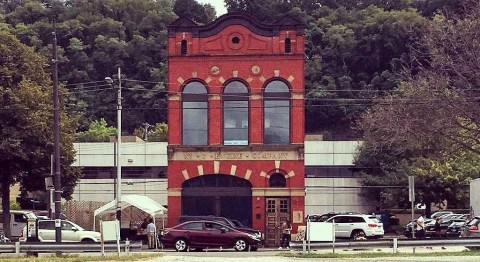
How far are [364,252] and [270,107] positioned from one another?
16335 millimetres

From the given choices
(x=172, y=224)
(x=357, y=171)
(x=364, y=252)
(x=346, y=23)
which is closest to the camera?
(x=364, y=252)

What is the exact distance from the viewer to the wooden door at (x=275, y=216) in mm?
52188

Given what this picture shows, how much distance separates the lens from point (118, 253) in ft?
118

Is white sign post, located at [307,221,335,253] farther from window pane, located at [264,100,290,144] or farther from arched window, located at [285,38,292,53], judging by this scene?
arched window, located at [285,38,292,53]

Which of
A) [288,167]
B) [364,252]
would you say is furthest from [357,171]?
[364,252]

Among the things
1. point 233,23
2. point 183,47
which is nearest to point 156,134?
point 183,47

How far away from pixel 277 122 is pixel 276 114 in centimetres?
43

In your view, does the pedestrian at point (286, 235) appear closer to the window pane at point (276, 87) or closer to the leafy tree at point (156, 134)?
the window pane at point (276, 87)

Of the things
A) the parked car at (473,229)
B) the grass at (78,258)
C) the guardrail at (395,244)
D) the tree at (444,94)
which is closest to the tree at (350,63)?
the tree at (444,94)

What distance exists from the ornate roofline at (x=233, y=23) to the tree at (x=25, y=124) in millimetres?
9081

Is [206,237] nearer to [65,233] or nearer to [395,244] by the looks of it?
[65,233]

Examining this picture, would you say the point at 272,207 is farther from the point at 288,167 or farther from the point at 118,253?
the point at 118,253

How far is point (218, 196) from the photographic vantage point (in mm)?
53125

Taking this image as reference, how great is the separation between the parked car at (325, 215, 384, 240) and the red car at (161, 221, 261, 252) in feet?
35.2
